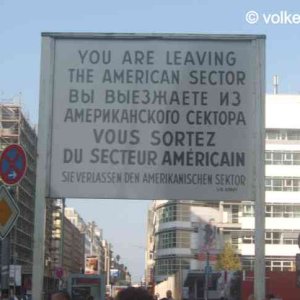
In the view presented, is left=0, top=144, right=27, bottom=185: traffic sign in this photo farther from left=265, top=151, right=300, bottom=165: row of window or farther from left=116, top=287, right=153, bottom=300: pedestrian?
left=265, top=151, right=300, bottom=165: row of window

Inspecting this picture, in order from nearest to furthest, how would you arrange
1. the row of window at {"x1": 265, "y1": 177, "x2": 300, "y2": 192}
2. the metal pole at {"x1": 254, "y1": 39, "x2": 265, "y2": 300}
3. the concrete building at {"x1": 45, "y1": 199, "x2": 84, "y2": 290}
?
the metal pole at {"x1": 254, "y1": 39, "x2": 265, "y2": 300} < the row of window at {"x1": 265, "y1": 177, "x2": 300, "y2": 192} < the concrete building at {"x1": 45, "y1": 199, "x2": 84, "y2": 290}

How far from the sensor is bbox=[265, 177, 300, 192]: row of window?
88.1 m

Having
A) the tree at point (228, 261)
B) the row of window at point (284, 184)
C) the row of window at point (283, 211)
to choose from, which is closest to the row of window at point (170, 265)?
the row of window at point (283, 211)

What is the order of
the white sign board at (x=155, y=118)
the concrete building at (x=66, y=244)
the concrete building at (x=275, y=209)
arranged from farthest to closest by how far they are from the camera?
the concrete building at (x=66, y=244)
the concrete building at (x=275, y=209)
the white sign board at (x=155, y=118)

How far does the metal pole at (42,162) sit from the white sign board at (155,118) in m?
0.06

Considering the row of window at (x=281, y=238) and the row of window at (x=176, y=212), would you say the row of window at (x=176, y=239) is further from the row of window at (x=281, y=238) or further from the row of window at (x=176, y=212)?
the row of window at (x=281, y=238)

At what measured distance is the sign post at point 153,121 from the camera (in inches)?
316

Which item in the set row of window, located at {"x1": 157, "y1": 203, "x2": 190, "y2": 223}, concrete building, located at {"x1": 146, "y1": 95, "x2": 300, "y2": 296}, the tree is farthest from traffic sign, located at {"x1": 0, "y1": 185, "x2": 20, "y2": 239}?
row of window, located at {"x1": 157, "y1": 203, "x2": 190, "y2": 223}

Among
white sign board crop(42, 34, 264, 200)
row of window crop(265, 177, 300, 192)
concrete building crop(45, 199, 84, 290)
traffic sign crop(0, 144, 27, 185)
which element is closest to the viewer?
white sign board crop(42, 34, 264, 200)

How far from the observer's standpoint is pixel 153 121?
805cm

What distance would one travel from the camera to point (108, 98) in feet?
26.5

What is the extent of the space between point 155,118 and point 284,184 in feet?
269

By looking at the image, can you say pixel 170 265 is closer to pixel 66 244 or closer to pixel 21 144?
pixel 21 144

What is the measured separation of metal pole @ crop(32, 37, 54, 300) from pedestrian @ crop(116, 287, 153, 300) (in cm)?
388
